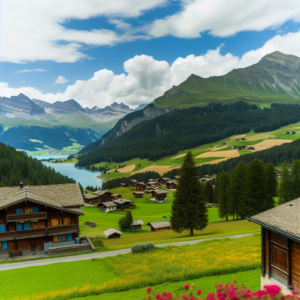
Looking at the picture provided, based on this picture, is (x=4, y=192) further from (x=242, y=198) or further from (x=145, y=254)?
Result: (x=242, y=198)

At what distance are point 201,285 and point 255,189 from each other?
115ft

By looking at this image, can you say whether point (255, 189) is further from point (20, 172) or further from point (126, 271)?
point (20, 172)

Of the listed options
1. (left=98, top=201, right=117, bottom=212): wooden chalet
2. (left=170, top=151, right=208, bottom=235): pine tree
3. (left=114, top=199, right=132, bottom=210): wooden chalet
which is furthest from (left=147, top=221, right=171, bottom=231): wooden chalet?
(left=98, top=201, right=117, bottom=212): wooden chalet

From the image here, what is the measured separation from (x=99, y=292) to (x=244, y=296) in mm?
13149

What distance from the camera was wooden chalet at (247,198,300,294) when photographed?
11594 millimetres

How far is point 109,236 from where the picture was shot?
4825cm

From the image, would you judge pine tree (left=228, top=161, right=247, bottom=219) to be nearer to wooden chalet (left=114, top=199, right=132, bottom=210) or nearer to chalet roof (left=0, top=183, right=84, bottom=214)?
chalet roof (left=0, top=183, right=84, bottom=214)

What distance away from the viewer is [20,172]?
11000 cm

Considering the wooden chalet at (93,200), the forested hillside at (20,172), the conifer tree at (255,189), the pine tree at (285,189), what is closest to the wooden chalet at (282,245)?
the conifer tree at (255,189)

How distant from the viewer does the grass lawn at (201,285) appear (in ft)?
49.8

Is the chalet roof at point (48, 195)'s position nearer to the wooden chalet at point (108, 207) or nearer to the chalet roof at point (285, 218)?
the chalet roof at point (285, 218)

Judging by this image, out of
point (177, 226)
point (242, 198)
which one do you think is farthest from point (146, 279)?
point (242, 198)

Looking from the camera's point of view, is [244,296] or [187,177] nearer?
[244,296]

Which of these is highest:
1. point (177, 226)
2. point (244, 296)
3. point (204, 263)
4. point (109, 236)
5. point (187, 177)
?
point (244, 296)
